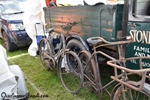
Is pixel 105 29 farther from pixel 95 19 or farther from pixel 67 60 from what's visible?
pixel 67 60

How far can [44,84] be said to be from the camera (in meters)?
3.35

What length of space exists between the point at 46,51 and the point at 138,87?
8.34 ft

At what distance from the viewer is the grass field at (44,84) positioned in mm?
2886

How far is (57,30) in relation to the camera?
3617 millimetres

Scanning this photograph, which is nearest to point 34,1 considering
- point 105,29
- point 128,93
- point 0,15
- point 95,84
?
point 0,15

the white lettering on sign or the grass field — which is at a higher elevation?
the white lettering on sign

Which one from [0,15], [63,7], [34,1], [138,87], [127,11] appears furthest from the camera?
[0,15]

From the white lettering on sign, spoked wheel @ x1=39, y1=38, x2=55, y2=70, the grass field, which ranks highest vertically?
the white lettering on sign

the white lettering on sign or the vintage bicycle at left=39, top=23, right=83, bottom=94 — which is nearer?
the white lettering on sign

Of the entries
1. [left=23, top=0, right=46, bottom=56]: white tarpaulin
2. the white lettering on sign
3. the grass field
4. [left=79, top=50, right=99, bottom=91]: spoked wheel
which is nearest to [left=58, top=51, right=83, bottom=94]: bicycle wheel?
the grass field

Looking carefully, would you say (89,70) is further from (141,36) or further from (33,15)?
(33,15)

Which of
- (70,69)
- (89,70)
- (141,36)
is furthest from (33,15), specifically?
(141,36)

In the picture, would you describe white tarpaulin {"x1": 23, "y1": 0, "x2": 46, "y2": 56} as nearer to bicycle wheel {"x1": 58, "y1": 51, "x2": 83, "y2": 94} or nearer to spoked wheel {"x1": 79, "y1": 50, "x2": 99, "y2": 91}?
bicycle wheel {"x1": 58, "y1": 51, "x2": 83, "y2": 94}

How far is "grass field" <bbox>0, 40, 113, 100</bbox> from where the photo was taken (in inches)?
114
